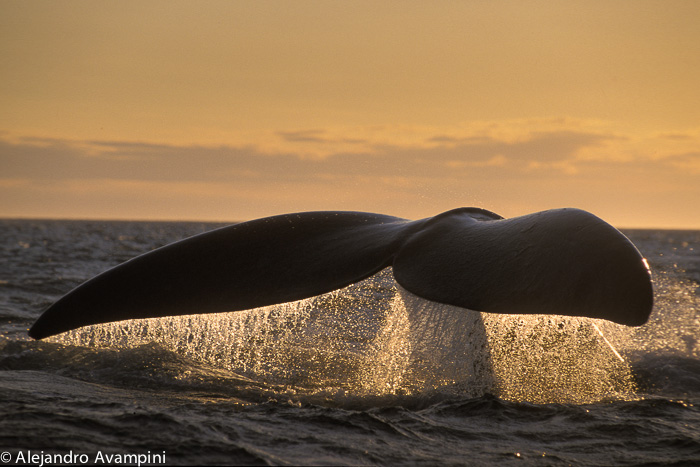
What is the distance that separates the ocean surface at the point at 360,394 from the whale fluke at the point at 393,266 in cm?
24

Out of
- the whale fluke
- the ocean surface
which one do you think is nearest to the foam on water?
the ocean surface

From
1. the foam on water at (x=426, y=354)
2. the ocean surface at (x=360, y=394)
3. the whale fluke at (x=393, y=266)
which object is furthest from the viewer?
the foam on water at (x=426, y=354)

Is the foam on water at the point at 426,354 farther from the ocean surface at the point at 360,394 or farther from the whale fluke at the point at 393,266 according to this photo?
the whale fluke at the point at 393,266

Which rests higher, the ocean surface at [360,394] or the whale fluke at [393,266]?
the whale fluke at [393,266]

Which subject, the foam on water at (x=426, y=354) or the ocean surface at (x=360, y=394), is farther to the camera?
the foam on water at (x=426, y=354)

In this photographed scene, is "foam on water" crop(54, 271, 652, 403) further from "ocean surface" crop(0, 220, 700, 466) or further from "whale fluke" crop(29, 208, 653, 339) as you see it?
"whale fluke" crop(29, 208, 653, 339)

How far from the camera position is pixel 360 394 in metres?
4.88

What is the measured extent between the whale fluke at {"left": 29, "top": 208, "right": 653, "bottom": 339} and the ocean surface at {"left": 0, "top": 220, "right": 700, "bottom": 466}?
0.24 m

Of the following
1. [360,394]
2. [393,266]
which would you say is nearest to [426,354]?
[360,394]

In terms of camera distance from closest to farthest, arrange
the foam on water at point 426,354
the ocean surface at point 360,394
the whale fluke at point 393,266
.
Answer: the whale fluke at point 393,266, the ocean surface at point 360,394, the foam on water at point 426,354

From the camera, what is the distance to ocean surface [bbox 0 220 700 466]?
3600mm

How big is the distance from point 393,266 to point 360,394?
58.1 inches

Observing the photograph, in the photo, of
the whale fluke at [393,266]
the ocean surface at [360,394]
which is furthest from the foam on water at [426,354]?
the whale fluke at [393,266]

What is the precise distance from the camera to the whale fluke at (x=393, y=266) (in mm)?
2893
